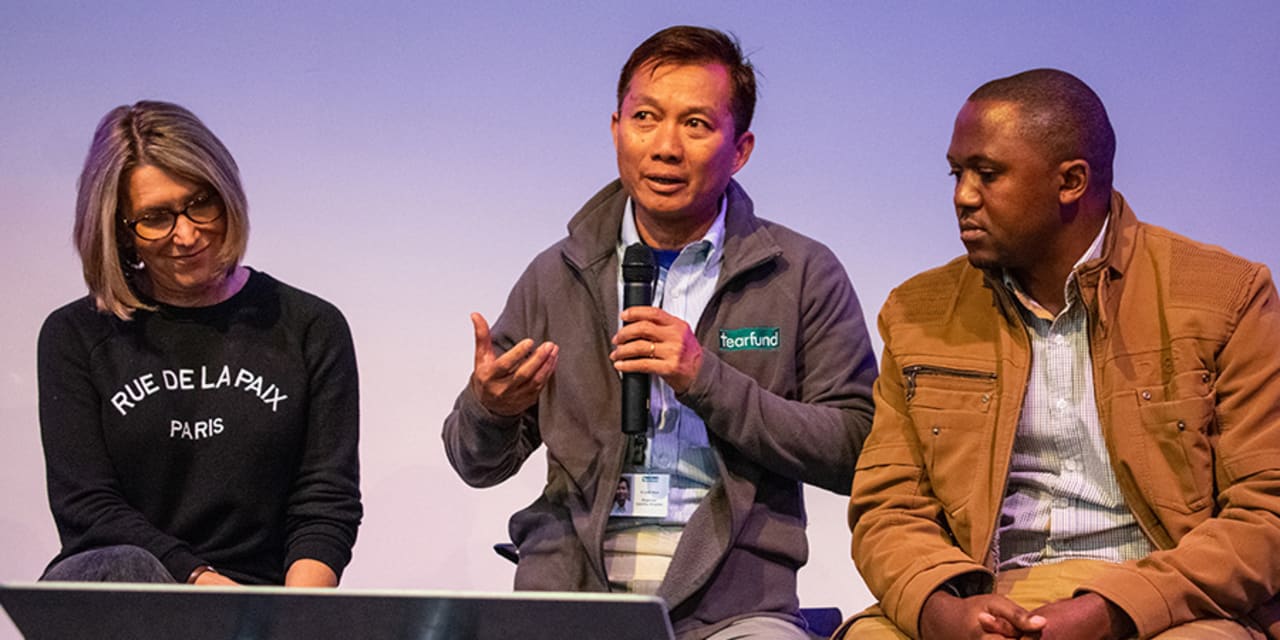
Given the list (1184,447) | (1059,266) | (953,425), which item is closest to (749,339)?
(953,425)

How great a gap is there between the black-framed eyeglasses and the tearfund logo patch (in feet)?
3.10

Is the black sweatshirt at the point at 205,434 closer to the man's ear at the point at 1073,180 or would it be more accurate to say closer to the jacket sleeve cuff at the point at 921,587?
the jacket sleeve cuff at the point at 921,587

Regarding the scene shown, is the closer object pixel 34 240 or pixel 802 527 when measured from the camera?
pixel 802 527

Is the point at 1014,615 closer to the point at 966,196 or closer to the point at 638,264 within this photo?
the point at 966,196

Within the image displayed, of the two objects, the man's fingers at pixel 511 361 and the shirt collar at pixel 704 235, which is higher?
the shirt collar at pixel 704 235

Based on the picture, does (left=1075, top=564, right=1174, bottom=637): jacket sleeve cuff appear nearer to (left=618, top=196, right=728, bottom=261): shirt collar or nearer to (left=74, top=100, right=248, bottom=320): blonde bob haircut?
(left=618, top=196, right=728, bottom=261): shirt collar

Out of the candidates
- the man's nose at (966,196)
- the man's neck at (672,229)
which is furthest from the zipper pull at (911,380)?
the man's neck at (672,229)

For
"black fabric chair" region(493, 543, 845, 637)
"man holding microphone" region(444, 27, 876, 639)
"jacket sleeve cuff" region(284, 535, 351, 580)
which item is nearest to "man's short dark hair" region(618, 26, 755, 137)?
"man holding microphone" region(444, 27, 876, 639)

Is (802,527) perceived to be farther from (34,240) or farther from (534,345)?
(34,240)

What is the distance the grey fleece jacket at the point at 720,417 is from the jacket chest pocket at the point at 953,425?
20 cm

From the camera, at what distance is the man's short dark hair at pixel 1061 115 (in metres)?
2.49

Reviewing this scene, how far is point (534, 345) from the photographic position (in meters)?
2.94

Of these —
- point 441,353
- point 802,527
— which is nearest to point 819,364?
point 802,527

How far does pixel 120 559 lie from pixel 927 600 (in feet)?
4.17
